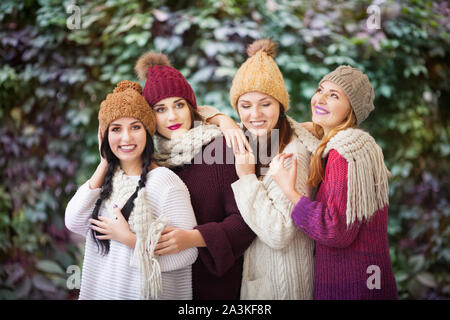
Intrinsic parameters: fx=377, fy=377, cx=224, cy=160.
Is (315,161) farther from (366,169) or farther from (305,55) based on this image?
(305,55)

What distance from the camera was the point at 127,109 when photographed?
136 centimetres

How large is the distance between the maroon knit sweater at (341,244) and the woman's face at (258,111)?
280 millimetres

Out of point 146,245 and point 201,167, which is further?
point 201,167

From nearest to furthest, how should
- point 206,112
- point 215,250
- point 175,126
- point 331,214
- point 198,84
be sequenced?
point 331,214 < point 215,250 < point 175,126 < point 206,112 < point 198,84

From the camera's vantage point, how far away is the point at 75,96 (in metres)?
2.18

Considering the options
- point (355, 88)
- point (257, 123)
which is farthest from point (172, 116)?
point (355, 88)

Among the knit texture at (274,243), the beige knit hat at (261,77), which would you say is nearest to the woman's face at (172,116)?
A: the beige knit hat at (261,77)

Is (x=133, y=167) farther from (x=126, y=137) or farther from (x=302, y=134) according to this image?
(x=302, y=134)

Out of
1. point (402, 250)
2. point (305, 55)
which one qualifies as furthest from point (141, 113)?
point (402, 250)

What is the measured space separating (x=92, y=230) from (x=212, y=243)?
47cm

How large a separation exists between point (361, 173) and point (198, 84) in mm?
1244

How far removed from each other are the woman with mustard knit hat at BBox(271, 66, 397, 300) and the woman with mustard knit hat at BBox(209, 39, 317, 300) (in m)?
0.05

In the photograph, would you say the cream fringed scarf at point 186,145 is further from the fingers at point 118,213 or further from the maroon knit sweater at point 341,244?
the maroon knit sweater at point 341,244

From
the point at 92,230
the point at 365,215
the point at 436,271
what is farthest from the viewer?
the point at 436,271
